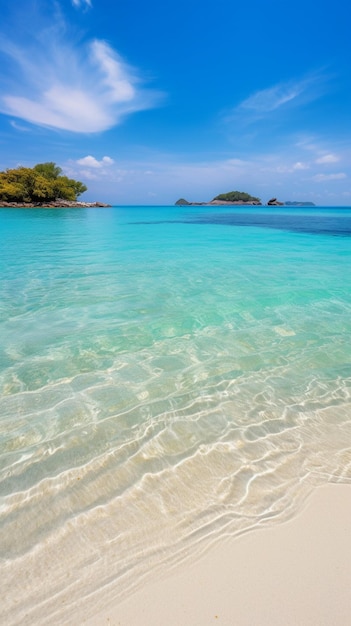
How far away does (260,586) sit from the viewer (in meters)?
1.82

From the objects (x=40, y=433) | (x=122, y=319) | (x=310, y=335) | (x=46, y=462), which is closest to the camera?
(x=46, y=462)

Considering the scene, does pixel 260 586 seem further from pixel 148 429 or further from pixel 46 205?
pixel 46 205

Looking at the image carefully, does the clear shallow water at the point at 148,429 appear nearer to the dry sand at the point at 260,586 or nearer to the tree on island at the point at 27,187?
the dry sand at the point at 260,586

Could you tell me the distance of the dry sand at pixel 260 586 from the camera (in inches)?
65.6

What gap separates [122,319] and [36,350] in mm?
1916

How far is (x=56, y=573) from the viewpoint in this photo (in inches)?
74.9

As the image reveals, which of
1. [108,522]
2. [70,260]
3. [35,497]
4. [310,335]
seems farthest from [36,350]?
[70,260]

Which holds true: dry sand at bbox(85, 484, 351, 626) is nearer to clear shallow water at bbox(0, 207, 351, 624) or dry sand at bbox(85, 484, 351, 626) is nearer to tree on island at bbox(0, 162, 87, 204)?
clear shallow water at bbox(0, 207, 351, 624)

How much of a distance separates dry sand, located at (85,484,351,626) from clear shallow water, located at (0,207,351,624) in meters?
0.11

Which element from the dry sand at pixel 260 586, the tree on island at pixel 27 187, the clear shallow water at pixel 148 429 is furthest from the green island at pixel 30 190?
the dry sand at pixel 260 586

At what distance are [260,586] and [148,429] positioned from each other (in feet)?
5.58

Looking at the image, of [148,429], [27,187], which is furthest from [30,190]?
[148,429]

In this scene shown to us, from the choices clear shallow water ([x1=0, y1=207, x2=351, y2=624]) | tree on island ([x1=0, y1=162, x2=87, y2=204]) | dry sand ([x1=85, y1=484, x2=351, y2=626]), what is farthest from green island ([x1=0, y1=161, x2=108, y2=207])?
dry sand ([x1=85, y1=484, x2=351, y2=626])

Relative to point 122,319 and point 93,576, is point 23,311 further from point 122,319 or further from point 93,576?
point 93,576
